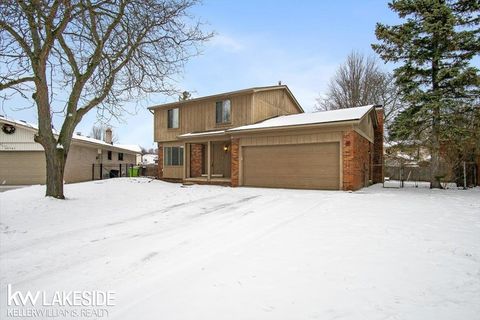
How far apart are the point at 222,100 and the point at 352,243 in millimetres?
13910

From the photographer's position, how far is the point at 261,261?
13.0ft

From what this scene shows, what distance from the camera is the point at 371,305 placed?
9.07 feet

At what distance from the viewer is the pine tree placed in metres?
13.0

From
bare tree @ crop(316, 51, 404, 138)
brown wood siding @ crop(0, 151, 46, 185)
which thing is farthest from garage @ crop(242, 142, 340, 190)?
bare tree @ crop(316, 51, 404, 138)

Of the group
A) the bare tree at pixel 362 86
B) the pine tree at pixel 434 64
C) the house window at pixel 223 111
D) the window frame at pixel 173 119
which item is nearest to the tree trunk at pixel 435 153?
the pine tree at pixel 434 64

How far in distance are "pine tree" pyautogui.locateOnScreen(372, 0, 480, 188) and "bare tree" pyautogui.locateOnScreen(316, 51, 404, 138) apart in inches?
435

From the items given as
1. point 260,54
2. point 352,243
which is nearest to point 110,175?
point 260,54

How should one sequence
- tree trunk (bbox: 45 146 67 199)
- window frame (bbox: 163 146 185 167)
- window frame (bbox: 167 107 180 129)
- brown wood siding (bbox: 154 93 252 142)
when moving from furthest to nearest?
1. window frame (bbox: 167 107 180 129)
2. window frame (bbox: 163 146 185 167)
3. brown wood siding (bbox: 154 93 252 142)
4. tree trunk (bbox: 45 146 67 199)

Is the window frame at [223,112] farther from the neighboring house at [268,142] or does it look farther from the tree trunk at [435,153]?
the tree trunk at [435,153]

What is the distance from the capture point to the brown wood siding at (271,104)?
16281 millimetres

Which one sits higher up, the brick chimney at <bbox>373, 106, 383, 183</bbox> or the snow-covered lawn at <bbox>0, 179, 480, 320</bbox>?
the brick chimney at <bbox>373, 106, 383, 183</bbox>

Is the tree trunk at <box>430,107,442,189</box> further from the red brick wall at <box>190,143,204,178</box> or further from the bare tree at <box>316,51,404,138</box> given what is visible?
the red brick wall at <box>190,143,204,178</box>

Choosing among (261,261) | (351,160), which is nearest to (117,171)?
(351,160)

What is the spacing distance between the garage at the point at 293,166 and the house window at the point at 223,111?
11.5 feet
